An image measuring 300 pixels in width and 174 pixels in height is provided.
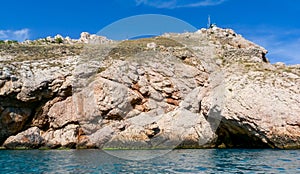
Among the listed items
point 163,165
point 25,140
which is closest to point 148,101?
point 25,140

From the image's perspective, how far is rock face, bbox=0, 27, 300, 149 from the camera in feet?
143

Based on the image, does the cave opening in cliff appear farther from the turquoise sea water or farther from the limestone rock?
the limestone rock

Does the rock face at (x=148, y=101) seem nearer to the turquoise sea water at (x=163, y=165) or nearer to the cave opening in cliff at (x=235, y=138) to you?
the cave opening in cliff at (x=235, y=138)

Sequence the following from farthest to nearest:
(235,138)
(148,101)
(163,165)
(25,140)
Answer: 1. (148,101)
2. (25,140)
3. (235,138)
4. (163,165)

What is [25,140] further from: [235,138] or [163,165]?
[163,165]

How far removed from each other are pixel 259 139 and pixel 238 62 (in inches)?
592

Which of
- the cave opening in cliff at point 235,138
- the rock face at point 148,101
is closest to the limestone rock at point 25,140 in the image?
the rock face at point 148,101

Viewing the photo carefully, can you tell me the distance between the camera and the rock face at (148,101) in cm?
4344

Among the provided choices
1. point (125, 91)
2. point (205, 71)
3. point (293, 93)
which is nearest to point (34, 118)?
point (125, 91)

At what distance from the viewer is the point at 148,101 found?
51.8m

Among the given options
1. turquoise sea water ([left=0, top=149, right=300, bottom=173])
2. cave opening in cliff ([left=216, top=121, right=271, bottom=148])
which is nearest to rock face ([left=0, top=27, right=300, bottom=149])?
cave opening in cliff ([left=216, top=121, right=271, bottom=148])

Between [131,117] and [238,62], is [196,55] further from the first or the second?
[131,117]

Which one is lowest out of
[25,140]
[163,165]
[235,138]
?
[163,165]

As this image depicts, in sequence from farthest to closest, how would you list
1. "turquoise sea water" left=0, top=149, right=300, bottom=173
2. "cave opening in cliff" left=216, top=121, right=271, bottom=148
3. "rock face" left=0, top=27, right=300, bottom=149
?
"cave opening in cliff" left=216, top=121, right=271, bottom=148 → "rock face" left=0, top=27, right=300, bottom=149 → "turquoise sea water" left=0, top=149, right=300, bottom=173
